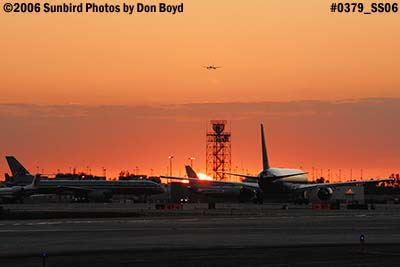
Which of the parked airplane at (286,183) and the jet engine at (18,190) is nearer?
the parked airplane at (286,183)

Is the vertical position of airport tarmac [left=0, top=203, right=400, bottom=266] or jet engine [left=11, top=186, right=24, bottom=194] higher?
jet engine [left=11, top=186, right=24, bottom=194]

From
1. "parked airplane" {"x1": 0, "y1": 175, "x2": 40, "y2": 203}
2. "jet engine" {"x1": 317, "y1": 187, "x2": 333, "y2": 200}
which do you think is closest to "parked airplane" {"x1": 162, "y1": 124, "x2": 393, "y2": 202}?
"jet engine" {"x1": 317, "y1": 187, "x2": 333, "y2": 200}

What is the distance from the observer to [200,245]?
4512cm

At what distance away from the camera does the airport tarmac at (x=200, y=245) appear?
36438 mm

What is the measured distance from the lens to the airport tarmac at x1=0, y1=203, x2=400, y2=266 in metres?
36.4

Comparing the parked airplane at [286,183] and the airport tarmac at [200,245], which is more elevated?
the parked airplane at [286,183]

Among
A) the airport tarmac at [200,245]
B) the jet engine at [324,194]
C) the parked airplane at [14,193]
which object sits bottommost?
the airport tarmac at [200,245]

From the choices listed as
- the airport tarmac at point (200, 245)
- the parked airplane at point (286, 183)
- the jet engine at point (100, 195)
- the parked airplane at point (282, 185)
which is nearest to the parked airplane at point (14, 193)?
the jet engine at point (100, 195)

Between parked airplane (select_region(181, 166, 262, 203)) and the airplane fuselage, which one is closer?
the airplane fuselage

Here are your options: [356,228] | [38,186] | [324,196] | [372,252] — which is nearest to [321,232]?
[356,228]

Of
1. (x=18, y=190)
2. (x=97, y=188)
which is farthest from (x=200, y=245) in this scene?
(x=97, y=188)

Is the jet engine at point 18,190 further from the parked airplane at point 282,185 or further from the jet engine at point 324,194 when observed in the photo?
the jet engine at point 324,194

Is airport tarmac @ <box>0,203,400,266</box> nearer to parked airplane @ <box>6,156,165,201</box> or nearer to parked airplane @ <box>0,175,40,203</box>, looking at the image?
parked airplane @ <box>0,175,40,203</box>

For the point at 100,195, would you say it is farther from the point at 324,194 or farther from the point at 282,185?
the point at 324,194
